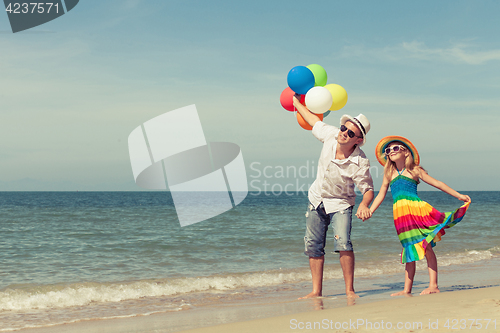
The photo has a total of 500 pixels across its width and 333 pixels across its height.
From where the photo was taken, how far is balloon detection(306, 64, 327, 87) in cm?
446

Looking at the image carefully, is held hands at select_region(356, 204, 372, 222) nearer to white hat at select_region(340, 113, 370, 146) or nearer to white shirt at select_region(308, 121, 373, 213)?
white shirt at select_region(308, 121, 373, 213)

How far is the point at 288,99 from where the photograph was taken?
14.8 feet

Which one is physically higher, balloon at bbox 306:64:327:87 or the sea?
balloon at bbox 306:64:327:87

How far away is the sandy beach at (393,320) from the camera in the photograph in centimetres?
271

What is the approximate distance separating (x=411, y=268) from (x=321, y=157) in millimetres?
1515

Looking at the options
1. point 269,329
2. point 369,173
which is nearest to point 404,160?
point 369,173

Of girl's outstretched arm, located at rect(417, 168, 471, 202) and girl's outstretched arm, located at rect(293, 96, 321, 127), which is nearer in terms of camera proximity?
girl's outstretched arm, located at rect(417, 168, 471, 202)

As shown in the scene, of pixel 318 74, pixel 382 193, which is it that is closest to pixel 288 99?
pixel 318 74

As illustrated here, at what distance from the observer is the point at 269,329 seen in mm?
3012

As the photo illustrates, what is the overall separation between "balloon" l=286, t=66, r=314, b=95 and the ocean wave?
118 inches

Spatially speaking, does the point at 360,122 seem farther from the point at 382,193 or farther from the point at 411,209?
the point at 411,209

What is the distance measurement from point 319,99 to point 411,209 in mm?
1441

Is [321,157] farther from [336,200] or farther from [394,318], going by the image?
[394,318]

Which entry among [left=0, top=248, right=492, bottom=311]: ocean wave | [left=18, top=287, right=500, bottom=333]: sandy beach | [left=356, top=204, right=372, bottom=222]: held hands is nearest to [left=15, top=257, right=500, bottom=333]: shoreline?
[left=18, top=287, right=500, bottom=333]: sandy beach
